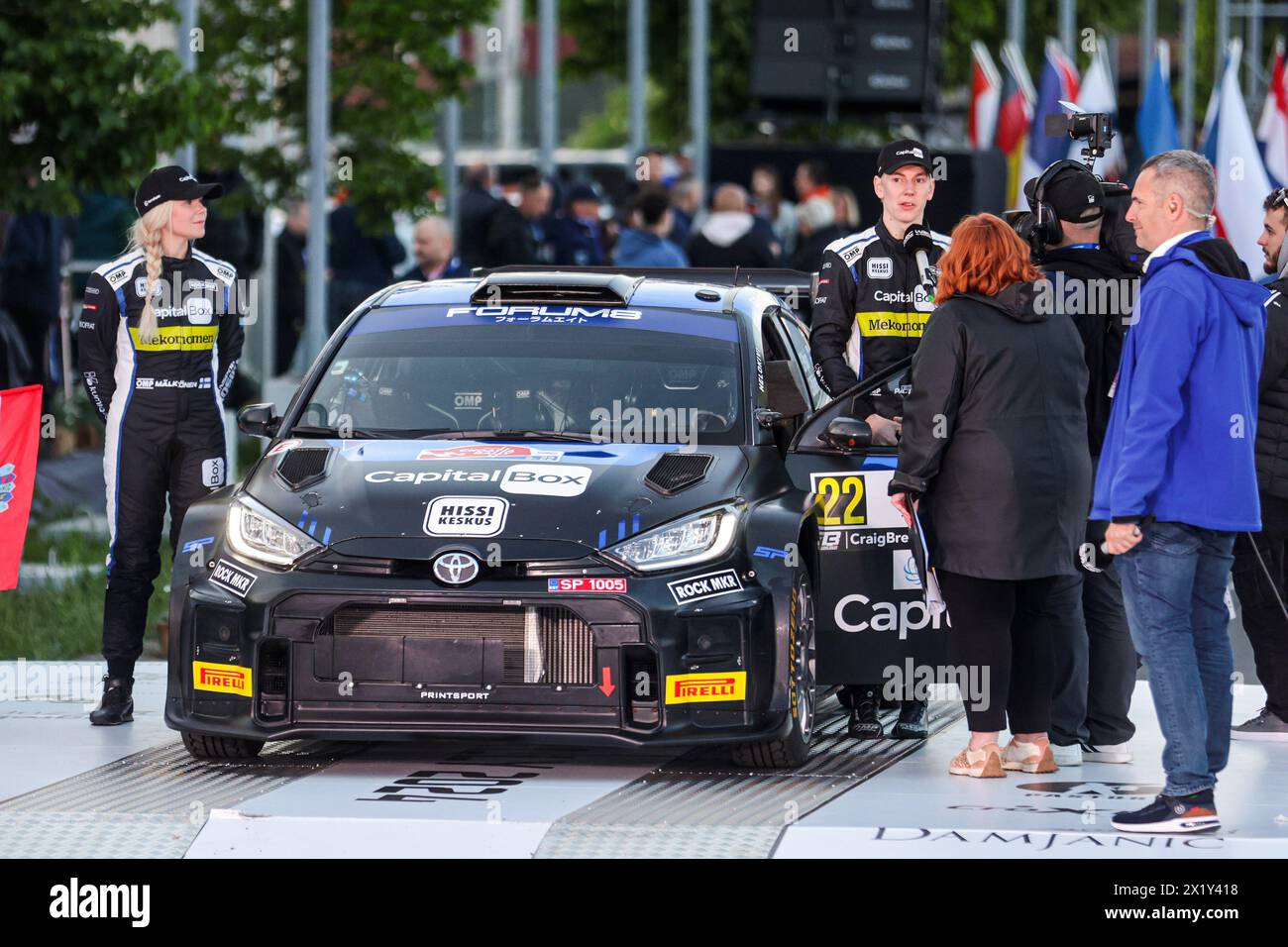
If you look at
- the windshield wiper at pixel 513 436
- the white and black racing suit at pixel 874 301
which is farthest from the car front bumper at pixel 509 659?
the white and black racing suit at pixel 874 301

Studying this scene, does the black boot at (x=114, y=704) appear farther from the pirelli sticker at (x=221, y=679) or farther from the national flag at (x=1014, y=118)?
the national flag at (x=1014, y=118)

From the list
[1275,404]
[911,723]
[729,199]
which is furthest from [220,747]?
[729,199]

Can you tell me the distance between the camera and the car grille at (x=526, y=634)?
8.30 meters

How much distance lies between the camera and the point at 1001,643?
28.5ft

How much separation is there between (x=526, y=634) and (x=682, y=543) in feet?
1.93

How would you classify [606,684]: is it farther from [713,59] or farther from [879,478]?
[713,59]

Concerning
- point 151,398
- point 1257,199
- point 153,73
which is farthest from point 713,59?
point 151,398

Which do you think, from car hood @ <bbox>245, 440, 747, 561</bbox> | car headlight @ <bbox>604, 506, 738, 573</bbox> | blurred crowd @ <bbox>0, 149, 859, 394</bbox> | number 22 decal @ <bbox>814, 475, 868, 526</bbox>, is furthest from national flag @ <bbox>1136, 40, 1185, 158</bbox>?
car headlight @ <bbox>604, 506, 738, 573</bbox>

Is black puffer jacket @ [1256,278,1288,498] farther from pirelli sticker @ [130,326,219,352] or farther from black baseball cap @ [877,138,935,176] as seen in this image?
pirelli sticker @ [130,326,219,352]

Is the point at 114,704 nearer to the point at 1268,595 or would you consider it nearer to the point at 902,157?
the point at 902,157

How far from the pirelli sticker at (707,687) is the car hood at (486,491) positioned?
50 centimetres

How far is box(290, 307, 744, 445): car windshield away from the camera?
30.1ft
